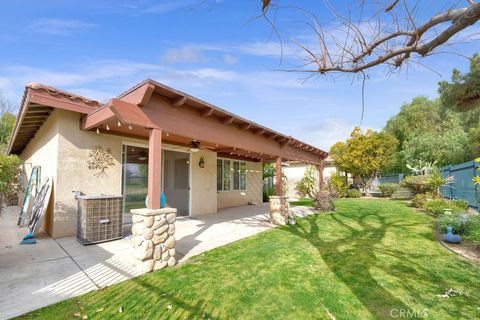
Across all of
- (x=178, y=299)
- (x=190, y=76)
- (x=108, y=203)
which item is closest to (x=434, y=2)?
(x=178, y=299)

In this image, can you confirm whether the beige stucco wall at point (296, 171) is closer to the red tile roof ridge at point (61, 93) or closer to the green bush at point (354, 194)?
the green bush at point (354, 194)

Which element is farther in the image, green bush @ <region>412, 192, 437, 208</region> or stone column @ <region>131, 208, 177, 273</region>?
green bush @ <region>412, 192, 437, 208</region>

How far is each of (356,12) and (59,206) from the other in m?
6.89

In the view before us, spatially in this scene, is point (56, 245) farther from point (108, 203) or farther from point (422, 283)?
point (422, 283)

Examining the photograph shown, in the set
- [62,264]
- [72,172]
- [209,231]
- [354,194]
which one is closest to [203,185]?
[209,231]

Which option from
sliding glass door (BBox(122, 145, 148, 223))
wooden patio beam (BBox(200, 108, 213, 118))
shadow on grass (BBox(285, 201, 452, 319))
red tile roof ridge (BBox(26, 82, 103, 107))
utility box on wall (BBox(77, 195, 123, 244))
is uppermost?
red tile roof ridge (BBox(26, 82, 103, 107))

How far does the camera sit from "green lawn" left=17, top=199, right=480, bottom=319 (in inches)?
114

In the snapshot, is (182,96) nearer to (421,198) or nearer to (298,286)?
(298,286)

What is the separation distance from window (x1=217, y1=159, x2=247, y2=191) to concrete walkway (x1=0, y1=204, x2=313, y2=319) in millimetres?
5412

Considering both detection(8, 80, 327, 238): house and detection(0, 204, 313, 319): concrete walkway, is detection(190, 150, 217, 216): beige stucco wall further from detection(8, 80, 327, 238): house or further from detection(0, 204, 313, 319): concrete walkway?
detection(0, 204, 313, 319): concrete walkway

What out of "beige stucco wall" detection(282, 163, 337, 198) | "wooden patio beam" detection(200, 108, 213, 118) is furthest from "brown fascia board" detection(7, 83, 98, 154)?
"beige stucco wall" detection(282, 163, 337, 198)

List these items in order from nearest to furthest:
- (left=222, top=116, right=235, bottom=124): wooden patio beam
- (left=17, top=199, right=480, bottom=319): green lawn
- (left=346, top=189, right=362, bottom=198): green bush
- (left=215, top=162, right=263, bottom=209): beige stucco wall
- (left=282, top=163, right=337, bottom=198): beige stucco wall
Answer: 1. (left=17, top=199, right=480, bottom=319): green lawn
2. (left=222, top=116, right=235, bottom=124): wooden patio beam
3. (left=215, top=162, right=263, bottom=209): beige stucco wall
4. (left=346, top=189, right=362, bottom=198): green bush
5. (left=282, top=163, right=337, bottom=198): beige stucco wall

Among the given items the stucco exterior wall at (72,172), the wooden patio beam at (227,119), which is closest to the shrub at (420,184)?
the wooden patio beam at (227,119)

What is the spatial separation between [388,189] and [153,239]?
19.7 m
